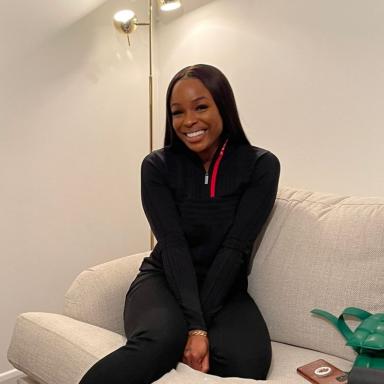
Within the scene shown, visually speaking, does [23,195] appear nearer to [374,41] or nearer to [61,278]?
[61,278]

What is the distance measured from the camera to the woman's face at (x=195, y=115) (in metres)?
1.56

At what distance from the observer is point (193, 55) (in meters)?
2.51

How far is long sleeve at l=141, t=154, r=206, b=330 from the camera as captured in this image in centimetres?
146

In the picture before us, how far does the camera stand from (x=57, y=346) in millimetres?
1353

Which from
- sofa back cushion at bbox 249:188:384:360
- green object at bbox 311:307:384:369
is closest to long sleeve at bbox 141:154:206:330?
sofa back cushion at bbox 249:188:384:360

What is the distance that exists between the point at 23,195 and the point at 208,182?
101 cm

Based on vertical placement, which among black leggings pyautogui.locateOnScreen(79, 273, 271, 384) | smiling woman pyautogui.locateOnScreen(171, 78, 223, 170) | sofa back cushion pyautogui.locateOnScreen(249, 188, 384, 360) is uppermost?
smiling woman pyautogui.locateOnScreen(171, 78, 223, 170)

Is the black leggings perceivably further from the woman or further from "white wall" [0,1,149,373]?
"white wall" [0,1,149,373]

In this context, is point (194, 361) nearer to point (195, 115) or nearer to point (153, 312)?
point (153, 312)

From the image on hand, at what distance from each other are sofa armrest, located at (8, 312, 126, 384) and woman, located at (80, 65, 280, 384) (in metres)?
0.12

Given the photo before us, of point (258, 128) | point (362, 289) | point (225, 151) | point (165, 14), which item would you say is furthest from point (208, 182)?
point (165, 14)

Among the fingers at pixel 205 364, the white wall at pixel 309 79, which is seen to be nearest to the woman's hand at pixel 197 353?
the fingers at pixel 205 364

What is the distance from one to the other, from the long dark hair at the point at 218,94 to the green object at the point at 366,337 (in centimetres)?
65

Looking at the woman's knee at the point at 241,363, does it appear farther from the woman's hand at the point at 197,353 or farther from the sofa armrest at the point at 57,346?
the sofa armrest at the point at 57,346
